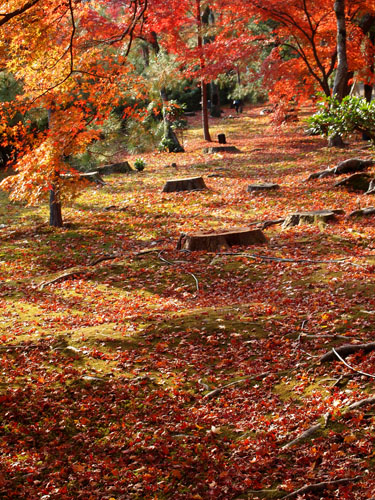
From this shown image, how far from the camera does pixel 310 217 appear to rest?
10.6 m

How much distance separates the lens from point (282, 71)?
21453mm

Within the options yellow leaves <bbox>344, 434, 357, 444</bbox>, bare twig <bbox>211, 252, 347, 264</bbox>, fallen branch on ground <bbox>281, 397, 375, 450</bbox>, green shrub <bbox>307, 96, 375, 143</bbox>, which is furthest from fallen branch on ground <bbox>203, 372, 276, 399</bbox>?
green shrub <bbox>307, 96, 375, 143</bbox>

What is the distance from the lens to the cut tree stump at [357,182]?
42.4ft

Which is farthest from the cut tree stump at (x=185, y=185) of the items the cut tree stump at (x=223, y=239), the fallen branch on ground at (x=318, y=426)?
the fallen branch on ground at (x=318, y=426)

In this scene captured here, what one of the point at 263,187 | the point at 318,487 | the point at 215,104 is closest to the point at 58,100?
the point at 263,187

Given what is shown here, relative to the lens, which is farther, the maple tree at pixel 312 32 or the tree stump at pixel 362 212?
the maple tree at pixel 312 32

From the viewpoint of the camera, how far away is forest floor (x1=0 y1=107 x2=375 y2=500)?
397 cm

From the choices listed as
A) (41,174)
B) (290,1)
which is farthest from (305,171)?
(41,174)

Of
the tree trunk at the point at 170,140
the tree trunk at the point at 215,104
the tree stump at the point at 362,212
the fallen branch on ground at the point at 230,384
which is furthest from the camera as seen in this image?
the tree trunk at the point at 215,104

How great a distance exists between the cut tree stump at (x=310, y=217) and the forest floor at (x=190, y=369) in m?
0.16

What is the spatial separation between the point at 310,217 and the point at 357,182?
10.7 feet

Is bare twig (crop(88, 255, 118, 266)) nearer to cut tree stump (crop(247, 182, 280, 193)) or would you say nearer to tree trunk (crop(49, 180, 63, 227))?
tree trunk (crop(49, 180, 63, 227))

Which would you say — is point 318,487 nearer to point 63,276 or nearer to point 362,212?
point 63,276

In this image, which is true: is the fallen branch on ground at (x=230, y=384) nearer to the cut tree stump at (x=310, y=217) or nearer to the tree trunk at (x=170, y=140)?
the cut tree stump at (x=310, y=217)
